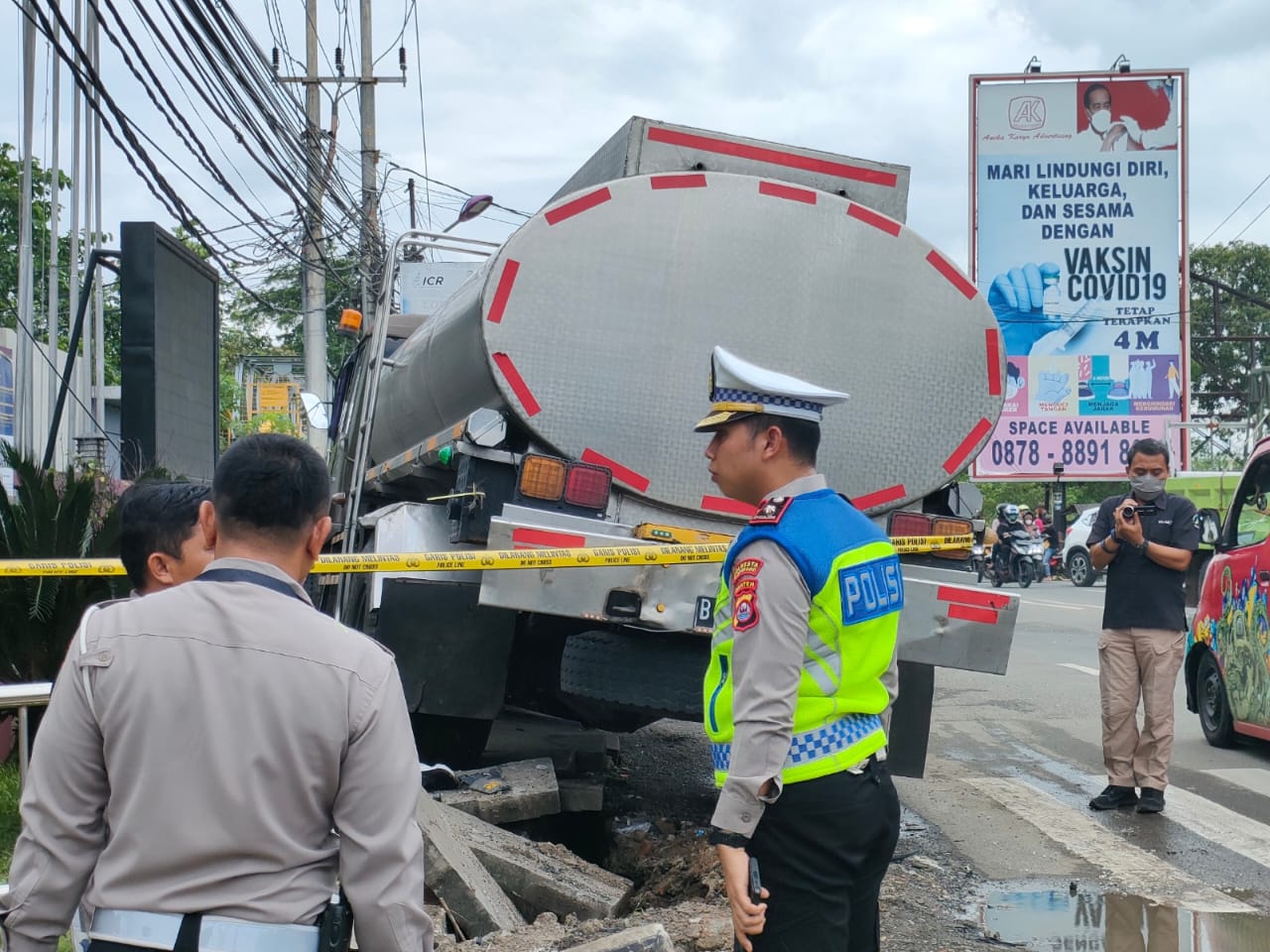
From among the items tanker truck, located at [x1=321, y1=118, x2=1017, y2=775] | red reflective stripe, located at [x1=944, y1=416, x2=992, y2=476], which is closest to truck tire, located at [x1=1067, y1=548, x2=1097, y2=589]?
red reflective stripe, located at [x1=944, y1=416, x2=992, y2=476]

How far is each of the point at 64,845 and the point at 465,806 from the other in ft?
10.8

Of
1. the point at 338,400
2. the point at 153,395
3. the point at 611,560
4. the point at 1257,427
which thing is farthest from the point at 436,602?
the point at 1257,427

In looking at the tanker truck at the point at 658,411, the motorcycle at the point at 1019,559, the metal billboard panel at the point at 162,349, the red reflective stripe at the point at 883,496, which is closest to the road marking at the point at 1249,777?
the tanker truck at the point at 658,411

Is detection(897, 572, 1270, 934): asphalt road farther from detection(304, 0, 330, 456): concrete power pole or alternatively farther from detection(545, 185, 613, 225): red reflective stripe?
detection(304, 0, 330, 456): concrete power pole

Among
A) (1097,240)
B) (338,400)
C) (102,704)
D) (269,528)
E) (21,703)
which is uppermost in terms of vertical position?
(1097,240)

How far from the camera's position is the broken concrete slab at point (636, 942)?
138 inches

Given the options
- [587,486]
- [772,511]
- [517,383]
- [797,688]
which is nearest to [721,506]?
[587,486]

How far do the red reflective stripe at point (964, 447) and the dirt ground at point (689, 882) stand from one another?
166 centimetres

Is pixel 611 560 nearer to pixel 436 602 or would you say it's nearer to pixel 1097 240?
pixel 436 602

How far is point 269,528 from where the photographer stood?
209cm

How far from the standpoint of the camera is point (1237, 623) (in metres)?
8.16

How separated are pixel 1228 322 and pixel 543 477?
5155 centimetres

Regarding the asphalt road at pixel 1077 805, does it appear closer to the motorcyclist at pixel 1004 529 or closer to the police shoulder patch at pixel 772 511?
A: the police shoulder patch at pixel 772 511

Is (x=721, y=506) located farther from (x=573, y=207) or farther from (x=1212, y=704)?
(x=1212, y=704)
